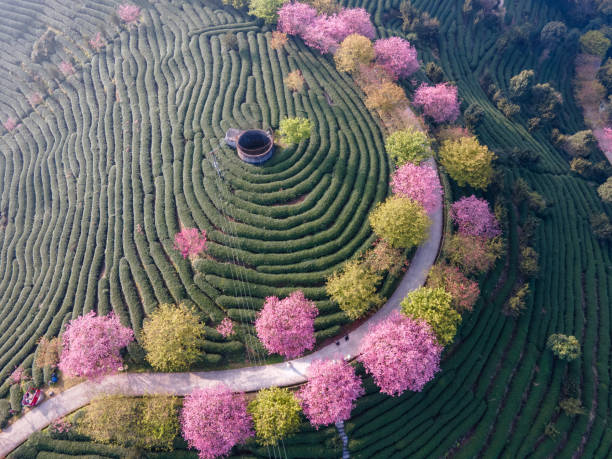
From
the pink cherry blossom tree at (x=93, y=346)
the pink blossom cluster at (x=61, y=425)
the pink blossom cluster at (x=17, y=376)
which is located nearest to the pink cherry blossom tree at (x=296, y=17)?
the pink cherry blossom tree at (x=93, y=346)

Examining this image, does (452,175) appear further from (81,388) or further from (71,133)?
(71,133)

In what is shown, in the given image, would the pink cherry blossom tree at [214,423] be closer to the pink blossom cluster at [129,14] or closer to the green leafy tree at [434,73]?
the green leafy tree at [434,73]

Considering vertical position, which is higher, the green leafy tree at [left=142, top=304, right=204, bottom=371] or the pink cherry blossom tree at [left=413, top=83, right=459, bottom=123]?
the pink cherry blossom tree at [left=413, top=83, right=459, bottom=123]

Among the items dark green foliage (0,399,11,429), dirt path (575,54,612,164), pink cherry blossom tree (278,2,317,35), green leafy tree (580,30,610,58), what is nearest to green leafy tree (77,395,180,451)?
dark green foliage (0,399,11,429)

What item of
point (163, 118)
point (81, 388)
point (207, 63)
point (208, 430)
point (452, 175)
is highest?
point (207, 63)

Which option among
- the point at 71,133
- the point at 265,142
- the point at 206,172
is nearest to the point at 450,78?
the point at 265,142

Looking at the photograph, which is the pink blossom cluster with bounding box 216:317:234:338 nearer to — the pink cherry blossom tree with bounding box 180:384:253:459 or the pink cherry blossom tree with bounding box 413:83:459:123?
the pink cherry blossom tree with bounding box 180:384:253:459
